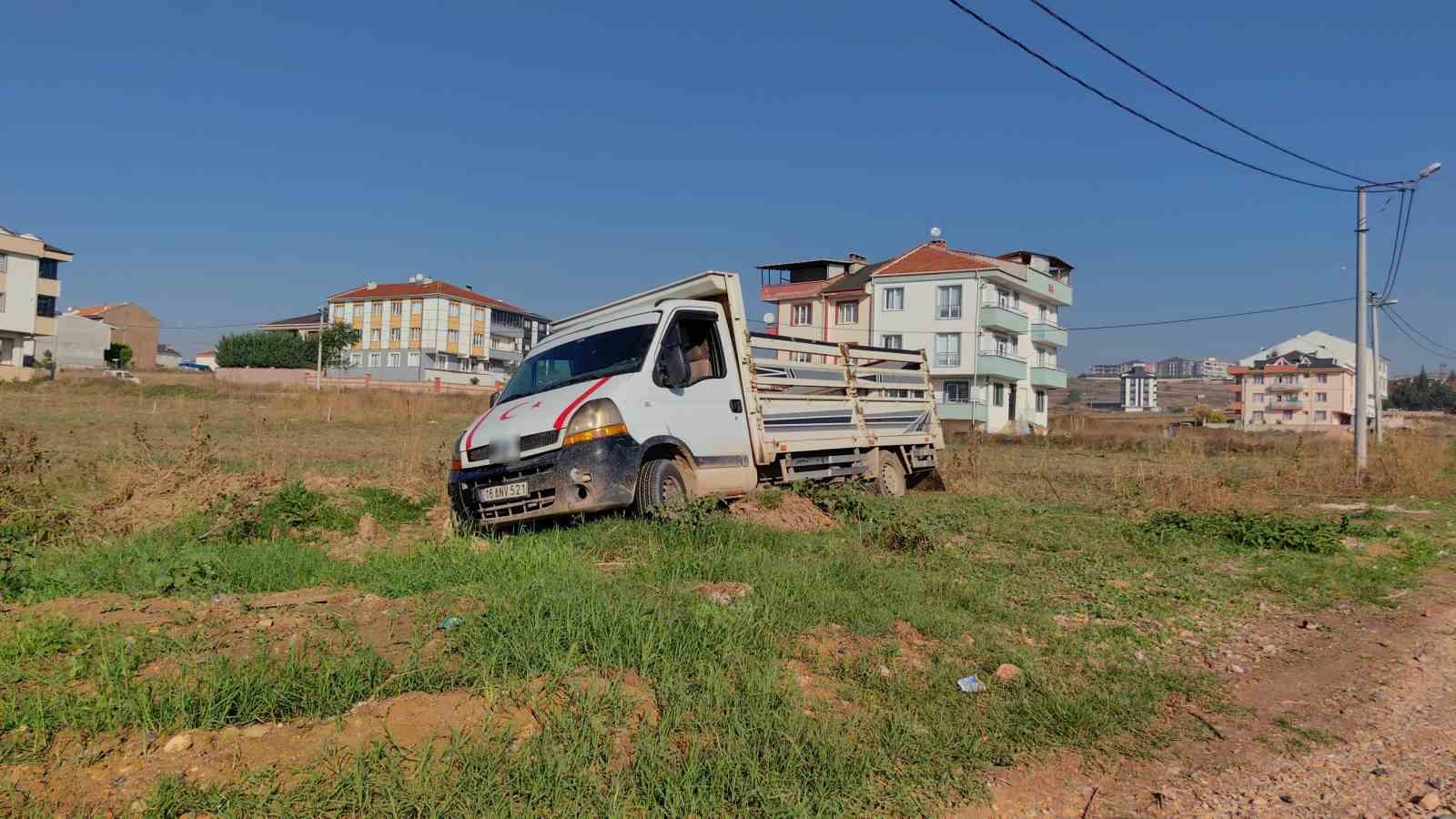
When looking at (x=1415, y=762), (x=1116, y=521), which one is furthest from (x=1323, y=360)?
(x=1415, y=762)

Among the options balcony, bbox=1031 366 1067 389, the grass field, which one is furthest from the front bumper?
balcony, bbox=1031 366 1067 389

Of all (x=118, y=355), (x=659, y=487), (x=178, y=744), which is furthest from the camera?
(x=118, y=355)

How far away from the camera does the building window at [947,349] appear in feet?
177

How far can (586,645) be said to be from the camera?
4.49 meters

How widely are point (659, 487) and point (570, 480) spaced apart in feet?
2.95

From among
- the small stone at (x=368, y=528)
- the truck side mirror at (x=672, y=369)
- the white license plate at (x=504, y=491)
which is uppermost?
the truck side mirror at (x=672, y=369)

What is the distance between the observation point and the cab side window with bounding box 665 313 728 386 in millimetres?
9352

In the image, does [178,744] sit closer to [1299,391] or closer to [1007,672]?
[1007,672]

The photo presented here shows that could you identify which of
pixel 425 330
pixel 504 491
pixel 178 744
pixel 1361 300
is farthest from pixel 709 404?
pixel 425 330

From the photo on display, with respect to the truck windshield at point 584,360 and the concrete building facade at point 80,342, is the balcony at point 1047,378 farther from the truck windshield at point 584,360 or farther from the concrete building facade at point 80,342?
the concrete building facade at point 80,342

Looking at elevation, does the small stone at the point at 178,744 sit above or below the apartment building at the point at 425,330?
below

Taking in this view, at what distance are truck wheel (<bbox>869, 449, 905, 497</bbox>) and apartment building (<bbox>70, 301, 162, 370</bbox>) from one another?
103167 millimetres

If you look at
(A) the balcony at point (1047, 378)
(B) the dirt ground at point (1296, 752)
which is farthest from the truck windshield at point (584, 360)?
(A) the balcony at point (1047, 378)

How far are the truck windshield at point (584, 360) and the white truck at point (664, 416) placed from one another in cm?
2
